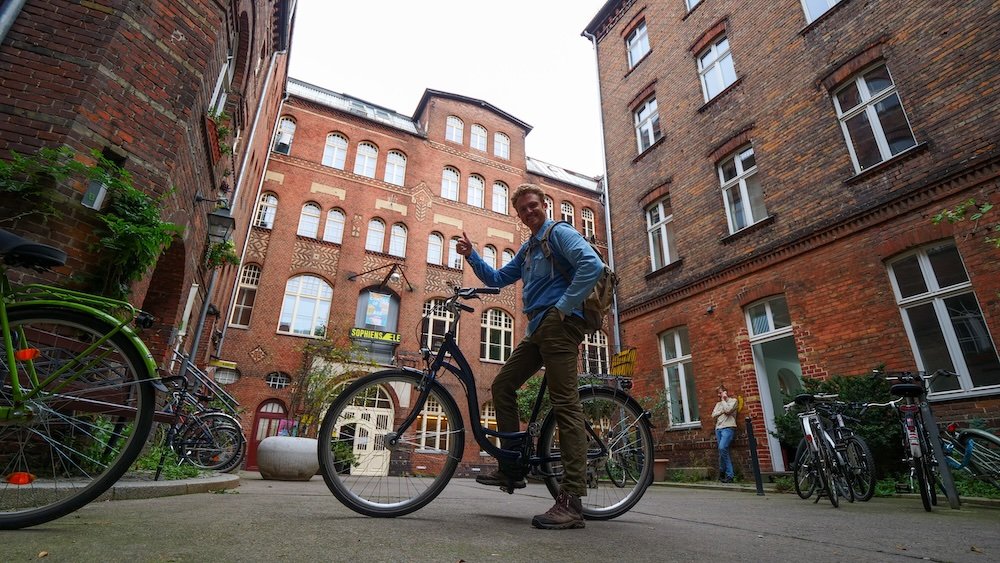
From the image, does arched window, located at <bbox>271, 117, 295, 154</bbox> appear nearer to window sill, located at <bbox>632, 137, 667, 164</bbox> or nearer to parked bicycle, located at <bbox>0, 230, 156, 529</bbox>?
window sill, located at <bbox>632, 137, 667, 164</bbox>

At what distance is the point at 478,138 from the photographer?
26.2m

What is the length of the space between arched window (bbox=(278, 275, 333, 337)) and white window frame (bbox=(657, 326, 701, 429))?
12683mm

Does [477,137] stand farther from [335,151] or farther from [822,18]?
[822,18]

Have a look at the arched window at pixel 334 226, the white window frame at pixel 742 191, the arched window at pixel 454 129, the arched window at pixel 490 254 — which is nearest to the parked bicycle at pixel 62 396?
the white window frame at pixel 742 191

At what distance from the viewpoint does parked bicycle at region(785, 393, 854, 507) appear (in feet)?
15.5

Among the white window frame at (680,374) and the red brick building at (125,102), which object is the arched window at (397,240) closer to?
the white window frame at (680,374)

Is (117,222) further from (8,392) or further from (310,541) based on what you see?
(310,541)

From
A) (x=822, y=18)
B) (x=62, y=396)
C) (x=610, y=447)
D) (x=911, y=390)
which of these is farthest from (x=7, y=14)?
(x=822, y=18)

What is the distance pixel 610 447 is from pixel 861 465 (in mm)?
3373

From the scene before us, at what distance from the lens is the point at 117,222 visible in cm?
420

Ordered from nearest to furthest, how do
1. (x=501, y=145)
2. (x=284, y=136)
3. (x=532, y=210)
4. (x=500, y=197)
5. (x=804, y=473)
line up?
(x=532, y=210) → (x=804, y=473) → (x=284, y=136) → (x=500, y=197) → (x=501, y=145)

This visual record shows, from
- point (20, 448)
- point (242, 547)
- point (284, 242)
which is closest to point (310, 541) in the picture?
point (242, 547)

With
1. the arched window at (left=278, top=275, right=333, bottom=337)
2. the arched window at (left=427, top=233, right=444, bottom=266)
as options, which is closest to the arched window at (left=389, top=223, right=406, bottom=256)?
the arched window at (left=427, top=233, right=444, bottom=266)

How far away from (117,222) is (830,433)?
720cm
